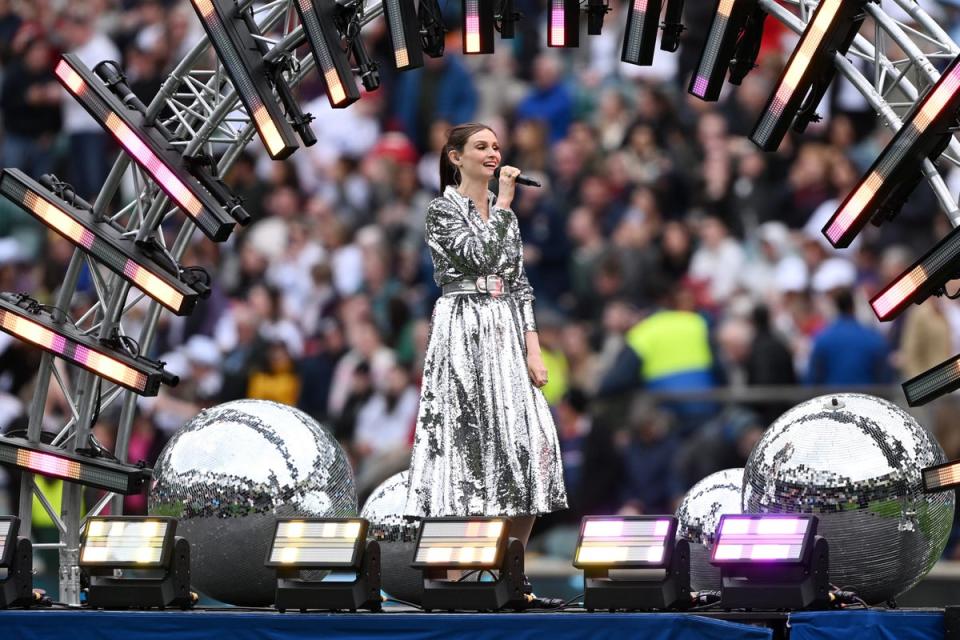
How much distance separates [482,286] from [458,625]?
79.0 inches

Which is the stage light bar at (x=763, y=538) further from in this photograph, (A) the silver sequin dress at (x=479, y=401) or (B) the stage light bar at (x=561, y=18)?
(B) the stage light bar at (x=561, y=18)

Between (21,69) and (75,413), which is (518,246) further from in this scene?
(21,69)

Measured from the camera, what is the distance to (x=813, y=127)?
18016 mm

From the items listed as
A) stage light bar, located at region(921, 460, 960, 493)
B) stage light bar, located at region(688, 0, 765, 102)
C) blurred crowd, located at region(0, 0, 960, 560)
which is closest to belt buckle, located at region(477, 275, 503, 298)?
stage light bar, located at region(688, 0, 765, 102)

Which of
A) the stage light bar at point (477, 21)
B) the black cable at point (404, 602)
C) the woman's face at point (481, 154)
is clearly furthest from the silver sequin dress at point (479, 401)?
the stage light bar at point (477, 21)

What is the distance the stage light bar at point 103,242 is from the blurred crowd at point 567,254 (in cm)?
555

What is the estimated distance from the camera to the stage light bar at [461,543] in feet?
31.0

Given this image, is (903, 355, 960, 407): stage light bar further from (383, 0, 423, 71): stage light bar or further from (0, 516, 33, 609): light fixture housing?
(0, 516, 33, 609): light fixture housing

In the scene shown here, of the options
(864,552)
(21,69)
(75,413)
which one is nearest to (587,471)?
(75,413)

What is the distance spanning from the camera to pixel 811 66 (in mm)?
10305

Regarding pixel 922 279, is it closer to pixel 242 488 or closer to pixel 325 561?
pixel 325 561

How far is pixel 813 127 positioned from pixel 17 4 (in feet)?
34.3

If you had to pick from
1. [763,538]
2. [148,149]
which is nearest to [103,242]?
[148,149]

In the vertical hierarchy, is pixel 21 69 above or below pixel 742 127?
above
